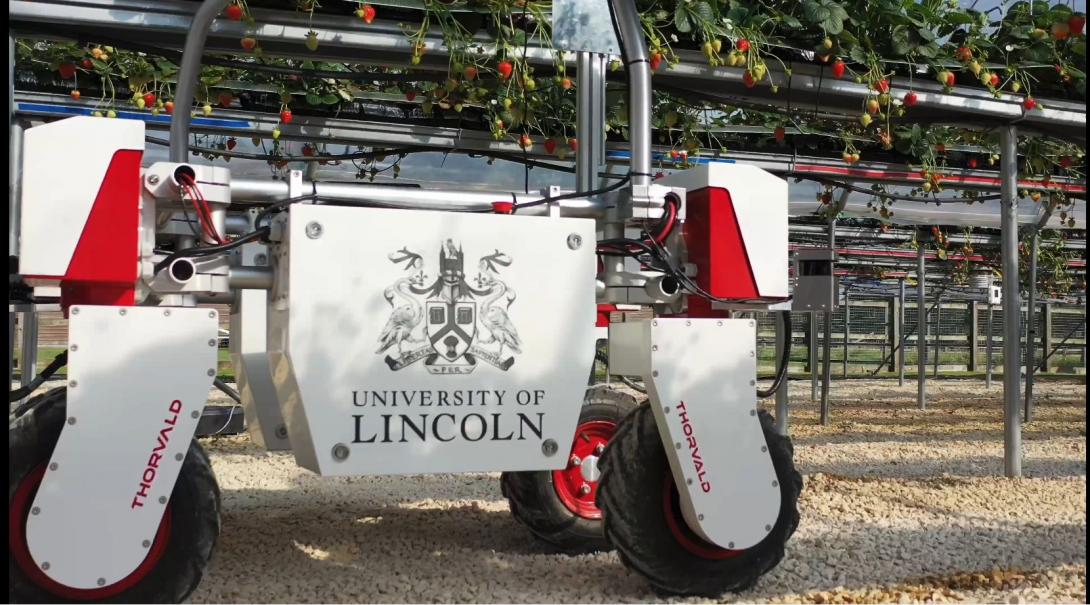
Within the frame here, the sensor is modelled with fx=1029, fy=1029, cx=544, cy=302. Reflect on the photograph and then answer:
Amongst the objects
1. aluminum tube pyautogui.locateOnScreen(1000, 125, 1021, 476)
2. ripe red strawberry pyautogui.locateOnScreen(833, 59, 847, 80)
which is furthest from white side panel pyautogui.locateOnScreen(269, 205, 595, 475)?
aluminum tube pyautogui.locateOnScreen(1000, 125, 1021, 476)

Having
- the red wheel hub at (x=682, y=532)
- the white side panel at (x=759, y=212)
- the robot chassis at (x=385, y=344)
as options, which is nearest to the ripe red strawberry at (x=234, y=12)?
the robot chassis at (x=385, y=344)

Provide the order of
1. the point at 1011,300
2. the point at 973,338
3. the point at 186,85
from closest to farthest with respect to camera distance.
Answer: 1. the point at 186,85
2. the point at 1011,300
3. the point at 973,338

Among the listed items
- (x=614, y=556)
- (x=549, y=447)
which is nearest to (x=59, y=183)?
(x=549, y=447)

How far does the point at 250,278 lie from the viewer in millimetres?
3166

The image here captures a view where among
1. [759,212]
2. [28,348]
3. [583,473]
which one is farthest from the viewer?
[28,348]

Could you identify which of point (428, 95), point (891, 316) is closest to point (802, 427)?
point (428, 95)

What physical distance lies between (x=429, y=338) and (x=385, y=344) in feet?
0.44

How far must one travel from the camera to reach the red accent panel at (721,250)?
134 inches

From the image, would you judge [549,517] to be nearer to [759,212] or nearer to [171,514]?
[759,212]

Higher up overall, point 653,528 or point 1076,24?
point 1076,24

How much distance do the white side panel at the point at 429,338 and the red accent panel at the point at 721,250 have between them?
400mm

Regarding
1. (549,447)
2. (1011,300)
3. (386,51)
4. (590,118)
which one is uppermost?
(386,51)

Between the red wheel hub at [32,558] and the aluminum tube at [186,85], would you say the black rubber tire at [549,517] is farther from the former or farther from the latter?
the aluminum tube at [186,85]

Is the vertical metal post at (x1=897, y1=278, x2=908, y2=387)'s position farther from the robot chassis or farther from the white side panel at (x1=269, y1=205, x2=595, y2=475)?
the white side panel at (x1=269, y1=205, x2=595, y2=475)
